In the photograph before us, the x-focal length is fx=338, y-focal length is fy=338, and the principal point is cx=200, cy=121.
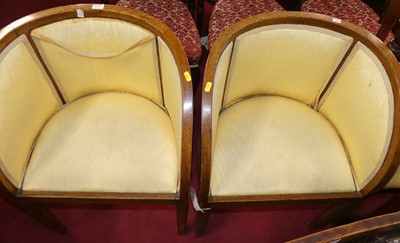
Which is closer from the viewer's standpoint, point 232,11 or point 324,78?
point 324,78

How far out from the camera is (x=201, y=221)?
133 centimetres

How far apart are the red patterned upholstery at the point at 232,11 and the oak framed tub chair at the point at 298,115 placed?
41cm

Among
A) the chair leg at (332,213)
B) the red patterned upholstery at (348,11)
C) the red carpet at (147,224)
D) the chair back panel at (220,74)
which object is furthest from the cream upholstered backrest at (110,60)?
the red patterned upholstery at (348,11)

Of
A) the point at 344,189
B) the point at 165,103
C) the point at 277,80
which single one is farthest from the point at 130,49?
the point at 344,189

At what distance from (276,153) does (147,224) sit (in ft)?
2.30

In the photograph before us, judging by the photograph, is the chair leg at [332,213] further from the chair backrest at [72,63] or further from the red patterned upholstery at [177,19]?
the red patterned upholstery at [177,19]

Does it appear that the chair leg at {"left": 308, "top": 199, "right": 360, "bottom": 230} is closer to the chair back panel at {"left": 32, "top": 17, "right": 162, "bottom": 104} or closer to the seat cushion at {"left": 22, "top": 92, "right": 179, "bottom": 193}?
the seat cushion at {"left": 22, "top": 92, "right": 179, "bottom": 193}

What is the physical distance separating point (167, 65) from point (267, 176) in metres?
0.51

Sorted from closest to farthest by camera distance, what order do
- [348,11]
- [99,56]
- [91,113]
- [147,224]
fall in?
[99,56]
[91,113]
[147,224]
[348,11]

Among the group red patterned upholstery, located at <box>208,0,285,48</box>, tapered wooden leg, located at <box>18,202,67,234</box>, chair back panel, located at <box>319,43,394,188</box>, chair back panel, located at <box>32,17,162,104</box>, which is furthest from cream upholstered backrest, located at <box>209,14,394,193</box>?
tapered wooden leg, located at <box>18,202,67,234</box>

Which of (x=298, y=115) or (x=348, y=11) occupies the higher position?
(x=348, y=11)

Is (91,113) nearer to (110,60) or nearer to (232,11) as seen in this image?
(110,60)

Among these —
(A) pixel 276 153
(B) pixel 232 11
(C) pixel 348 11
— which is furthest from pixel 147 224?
(C) pixel 348 11

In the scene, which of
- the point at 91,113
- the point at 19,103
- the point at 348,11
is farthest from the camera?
the point at 348,11
